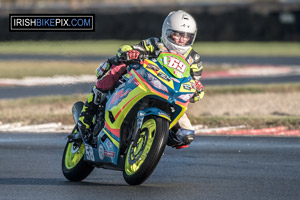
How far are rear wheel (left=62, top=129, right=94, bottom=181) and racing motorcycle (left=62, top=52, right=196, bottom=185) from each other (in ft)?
1.04

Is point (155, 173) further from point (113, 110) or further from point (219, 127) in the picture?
point (219, 127)

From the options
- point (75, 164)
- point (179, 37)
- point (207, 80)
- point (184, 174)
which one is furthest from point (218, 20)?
point (179, 37)

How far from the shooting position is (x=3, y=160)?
967 centimetres

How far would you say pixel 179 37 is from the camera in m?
7.75

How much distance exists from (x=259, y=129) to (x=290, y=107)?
400 cm

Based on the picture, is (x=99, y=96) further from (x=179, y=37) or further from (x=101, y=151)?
(x=179, y=37)

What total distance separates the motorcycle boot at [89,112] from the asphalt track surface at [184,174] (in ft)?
1.63

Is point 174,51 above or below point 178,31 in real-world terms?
below

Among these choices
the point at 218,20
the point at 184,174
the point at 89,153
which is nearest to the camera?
the point at 89,153

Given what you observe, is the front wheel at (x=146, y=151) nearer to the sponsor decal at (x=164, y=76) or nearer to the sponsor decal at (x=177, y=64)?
the sponsor decal at (x=164, y=76)

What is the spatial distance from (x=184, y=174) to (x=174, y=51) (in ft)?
5.20

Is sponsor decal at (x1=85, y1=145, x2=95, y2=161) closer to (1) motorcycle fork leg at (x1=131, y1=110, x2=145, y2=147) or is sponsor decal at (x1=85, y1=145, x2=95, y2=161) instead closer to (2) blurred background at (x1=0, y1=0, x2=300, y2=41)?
(1) motorcycle fork leg at (x1=131, y1=110, x2=145, y2=147)

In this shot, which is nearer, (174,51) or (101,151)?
(174,51)

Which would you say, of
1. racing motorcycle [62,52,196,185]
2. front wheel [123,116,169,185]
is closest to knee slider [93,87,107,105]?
racing motorcycle [62,52,196,185]
